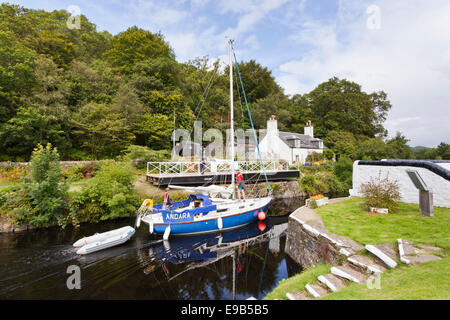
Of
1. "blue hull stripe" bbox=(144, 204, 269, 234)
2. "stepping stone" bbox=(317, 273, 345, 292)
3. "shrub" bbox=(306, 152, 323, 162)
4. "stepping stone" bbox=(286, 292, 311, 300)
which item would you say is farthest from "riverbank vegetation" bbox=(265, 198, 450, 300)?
"shrub" bbox=(306, 152, 323, 162)

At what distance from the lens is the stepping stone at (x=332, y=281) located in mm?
4688

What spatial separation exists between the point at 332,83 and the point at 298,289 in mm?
58145

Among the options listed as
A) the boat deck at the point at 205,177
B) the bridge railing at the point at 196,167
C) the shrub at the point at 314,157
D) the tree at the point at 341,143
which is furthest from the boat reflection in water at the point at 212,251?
the tree at the point at 341,143

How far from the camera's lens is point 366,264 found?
519 centimetres

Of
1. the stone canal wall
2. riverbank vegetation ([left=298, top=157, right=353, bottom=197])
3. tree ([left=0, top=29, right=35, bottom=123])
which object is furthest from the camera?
riverbank vegetation ([left=298, top=157, right=353, bottom=197])

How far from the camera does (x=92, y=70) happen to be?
25.9 meters

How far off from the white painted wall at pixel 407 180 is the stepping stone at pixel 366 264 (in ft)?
19.3

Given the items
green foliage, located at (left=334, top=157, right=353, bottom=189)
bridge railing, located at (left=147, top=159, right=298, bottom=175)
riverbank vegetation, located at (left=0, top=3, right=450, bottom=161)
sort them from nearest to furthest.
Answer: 1. bridge railing, located at (left=147, top=159, right=298, bottom=175)
2. riverbank vegetation, located at (left=0, top=3, right=450, bottom=161)
3. green foliage, located at (left=334, top=157, right=353, bottom=189)

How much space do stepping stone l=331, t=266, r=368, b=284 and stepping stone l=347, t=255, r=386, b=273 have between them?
0.19 meters

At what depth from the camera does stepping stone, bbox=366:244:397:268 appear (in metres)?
4.99

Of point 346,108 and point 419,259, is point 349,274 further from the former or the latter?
point 346,108

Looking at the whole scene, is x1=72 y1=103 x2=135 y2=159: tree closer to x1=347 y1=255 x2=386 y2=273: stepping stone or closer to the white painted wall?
the white painted wall

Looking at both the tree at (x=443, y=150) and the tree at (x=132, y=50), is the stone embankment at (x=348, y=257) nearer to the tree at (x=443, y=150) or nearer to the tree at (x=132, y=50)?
the tree at (x=132, y=50)
